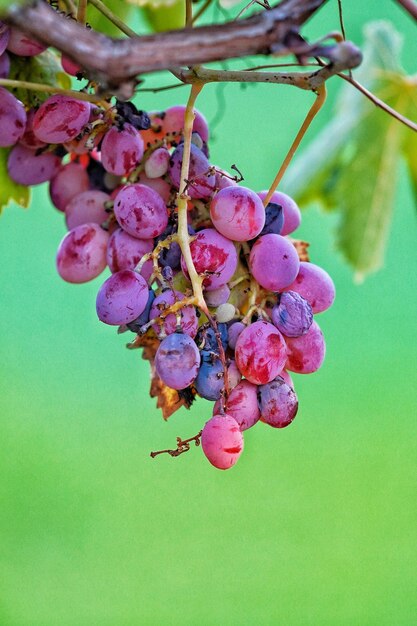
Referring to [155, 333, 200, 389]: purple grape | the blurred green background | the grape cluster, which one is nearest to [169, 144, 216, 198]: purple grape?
the grape cluster

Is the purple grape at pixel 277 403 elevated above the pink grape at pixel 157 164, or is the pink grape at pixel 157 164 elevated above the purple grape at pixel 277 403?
the pink grape at pixel 157 164

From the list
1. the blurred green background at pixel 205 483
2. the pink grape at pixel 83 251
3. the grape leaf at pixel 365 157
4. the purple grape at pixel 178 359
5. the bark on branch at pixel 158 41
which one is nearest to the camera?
A: the bark on branch at pixel 158 41

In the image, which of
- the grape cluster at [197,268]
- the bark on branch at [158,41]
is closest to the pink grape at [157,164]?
the grape cluster at [197,268]

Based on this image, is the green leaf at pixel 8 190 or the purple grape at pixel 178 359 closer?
the purple grape at pixel 178 359

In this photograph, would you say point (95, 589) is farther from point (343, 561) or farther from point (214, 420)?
point (214, 420)

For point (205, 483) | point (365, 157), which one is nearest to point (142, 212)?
point (365, 157)

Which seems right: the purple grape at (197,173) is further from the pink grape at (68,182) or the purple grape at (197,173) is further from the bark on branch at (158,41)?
the bark on branch at (158,41)
